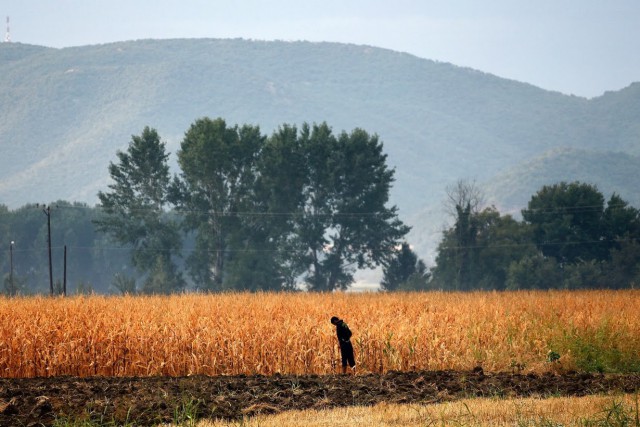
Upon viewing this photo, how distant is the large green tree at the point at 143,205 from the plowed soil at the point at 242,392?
67.5m

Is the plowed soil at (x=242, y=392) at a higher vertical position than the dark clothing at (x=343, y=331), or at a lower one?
lower

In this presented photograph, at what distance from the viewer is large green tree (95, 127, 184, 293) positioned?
290 ft

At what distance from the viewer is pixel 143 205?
9162 cm

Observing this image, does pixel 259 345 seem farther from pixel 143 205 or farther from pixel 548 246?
pixel 548 246

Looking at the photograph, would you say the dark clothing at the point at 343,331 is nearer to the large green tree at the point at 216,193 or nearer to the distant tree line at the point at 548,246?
the large green tree at the point at 216,193

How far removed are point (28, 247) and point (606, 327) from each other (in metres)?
109

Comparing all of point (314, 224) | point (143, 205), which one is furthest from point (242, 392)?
point (143, 205)

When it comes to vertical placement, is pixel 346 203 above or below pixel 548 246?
above

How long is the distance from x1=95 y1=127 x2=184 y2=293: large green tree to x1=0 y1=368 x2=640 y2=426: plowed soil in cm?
6746

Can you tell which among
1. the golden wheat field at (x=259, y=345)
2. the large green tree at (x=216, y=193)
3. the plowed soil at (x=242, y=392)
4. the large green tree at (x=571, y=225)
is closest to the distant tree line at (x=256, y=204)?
the large green tree at (x=216, y=193)

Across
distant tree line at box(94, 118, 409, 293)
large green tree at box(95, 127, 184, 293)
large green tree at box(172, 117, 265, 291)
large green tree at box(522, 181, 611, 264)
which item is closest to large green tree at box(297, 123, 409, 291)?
distant tree line at box(94, 118, 409, 293)

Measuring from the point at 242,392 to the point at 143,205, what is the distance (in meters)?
74.9

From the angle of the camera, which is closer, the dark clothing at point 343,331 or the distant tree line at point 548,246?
the dark clothing at point 343,331

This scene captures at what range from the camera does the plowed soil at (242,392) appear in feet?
51.1
